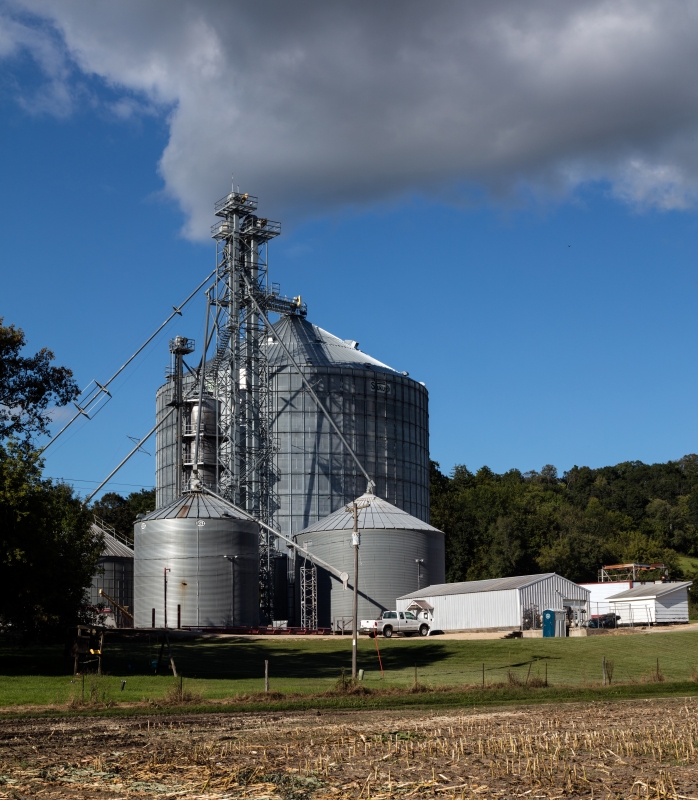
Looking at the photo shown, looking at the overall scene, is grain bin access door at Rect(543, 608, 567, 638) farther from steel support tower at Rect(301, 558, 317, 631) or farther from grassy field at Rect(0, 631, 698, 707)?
steel support tower at Rect(301, 558, 317, 631)

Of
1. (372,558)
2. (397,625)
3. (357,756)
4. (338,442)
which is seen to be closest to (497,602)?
(397,625)

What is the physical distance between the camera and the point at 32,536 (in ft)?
148

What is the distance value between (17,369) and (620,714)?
3479 cm

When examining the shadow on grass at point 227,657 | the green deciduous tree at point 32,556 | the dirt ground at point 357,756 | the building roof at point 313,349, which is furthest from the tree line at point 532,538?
the dirt ground at point 357,756

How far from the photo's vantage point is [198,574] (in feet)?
255

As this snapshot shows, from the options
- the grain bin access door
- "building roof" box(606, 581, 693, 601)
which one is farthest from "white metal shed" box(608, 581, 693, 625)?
the grain bin access door

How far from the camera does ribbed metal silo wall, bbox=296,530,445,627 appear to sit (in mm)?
82562

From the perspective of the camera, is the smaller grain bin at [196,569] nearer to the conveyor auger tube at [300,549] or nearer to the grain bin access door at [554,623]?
the conveyor auger tube at [300,549]

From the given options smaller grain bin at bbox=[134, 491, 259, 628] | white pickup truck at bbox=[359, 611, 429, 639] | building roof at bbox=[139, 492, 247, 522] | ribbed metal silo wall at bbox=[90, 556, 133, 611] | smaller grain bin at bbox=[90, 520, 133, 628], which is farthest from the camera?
ribbed metal silo wall at bbox=[90, 556, 133, 611]

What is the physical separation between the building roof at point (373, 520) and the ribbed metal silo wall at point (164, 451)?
19.1 m

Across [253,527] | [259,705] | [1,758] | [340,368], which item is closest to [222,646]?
[253,527]

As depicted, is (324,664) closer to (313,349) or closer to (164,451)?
(313,349)

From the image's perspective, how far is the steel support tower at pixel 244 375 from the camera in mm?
89125

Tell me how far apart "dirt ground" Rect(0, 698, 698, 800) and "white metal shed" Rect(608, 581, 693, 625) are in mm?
56718
